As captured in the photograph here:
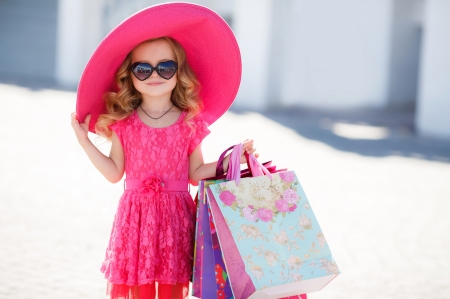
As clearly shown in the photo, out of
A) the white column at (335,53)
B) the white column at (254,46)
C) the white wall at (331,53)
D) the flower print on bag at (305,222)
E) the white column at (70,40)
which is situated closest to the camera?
the flower print on bag at (305,222)

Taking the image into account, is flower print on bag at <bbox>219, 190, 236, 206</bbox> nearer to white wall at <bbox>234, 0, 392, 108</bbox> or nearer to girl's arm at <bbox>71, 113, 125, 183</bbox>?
girl's arm at <bbox>71, 113, 125, 183</bbox>

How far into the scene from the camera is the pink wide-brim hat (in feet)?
8.25

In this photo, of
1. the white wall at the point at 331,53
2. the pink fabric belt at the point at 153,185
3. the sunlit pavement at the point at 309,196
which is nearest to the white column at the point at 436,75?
Answer: the sunlit pavement at the point at 309,196

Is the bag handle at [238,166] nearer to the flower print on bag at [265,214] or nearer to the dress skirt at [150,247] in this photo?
the flower print on bag at [265,214]

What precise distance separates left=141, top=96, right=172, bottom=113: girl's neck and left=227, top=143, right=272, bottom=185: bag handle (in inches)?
14.6

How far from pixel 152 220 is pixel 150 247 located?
10cm

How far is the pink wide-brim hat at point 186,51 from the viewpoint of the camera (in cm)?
251

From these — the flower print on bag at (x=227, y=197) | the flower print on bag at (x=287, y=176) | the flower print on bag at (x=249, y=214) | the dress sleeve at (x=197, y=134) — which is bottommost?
the flower print on bag at (x=249, y=214)

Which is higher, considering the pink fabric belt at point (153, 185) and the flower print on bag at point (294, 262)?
the pink fabric belt at point (153, 185)

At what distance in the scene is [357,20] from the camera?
15.5m

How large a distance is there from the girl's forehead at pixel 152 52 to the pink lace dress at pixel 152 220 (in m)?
0.22

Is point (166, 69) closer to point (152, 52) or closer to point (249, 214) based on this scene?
point (152, 52)

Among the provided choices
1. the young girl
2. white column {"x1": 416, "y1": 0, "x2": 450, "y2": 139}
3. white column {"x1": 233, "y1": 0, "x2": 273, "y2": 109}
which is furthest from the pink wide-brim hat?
white column {"x1": 233, "y1": 0, "x2": 273, "y2": 109}

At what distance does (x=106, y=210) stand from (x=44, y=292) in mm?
2031
